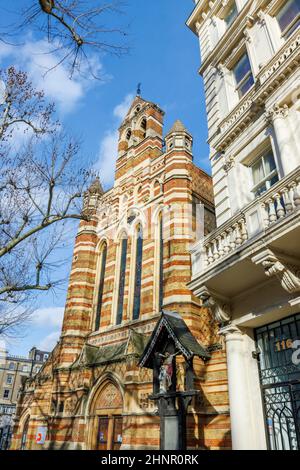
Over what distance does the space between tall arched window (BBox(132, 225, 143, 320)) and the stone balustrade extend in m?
7.73

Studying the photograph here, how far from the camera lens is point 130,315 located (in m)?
15.3

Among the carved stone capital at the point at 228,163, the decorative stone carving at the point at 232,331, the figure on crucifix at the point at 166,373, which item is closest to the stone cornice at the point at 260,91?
the carved stone capital at the point at 228,163

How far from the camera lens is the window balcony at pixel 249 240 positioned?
5812mm

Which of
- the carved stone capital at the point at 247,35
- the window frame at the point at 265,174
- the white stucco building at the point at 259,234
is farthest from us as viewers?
the carved stone capital at the point at 247,35

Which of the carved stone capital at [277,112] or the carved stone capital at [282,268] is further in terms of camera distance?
the carved stone capital at [277,112]

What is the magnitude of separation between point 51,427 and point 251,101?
1517 cm

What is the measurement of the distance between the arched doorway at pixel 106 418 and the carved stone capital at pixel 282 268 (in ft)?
31.4

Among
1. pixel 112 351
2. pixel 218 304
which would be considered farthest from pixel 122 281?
pixel 218 304

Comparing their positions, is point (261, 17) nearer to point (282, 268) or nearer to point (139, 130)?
point (282, 268)

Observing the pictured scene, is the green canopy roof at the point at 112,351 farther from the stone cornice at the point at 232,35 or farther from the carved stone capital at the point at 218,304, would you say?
the stone cornice at the point at 232,35

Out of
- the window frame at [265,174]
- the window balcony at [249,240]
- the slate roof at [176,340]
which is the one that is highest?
the window frame at [265,174]

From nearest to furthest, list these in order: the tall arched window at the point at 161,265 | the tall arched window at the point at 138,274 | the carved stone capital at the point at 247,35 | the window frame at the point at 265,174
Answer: the window frame at the point at 265,174 < the carved stone capital at the point at 247,35 < the tall arched window at the point at 161,265 < the tall arched window at the point at 138,274

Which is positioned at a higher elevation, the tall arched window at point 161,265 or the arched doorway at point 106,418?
the tall arched window at point 161,265

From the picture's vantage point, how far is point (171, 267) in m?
13.5
